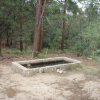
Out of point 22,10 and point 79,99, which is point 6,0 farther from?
point 79,99

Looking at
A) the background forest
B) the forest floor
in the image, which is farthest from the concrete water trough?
the background forest

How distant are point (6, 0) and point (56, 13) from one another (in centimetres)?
297

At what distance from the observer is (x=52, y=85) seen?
572 centimetres

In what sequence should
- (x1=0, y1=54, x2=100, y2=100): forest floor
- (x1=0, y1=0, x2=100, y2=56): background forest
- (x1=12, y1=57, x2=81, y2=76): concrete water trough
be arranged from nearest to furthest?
1. (x1=0, y1=54, x2=100, y2=100): forest floor
2. (x1=12, y1=57, x2=81, y2=76): concrete water trough
3. (x1=0, y1=0, x2=100, y2=56): background forest

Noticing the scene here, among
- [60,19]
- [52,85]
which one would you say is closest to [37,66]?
[52,85]

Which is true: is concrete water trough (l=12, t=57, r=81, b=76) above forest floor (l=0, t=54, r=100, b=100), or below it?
above

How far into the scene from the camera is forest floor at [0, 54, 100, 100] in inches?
193

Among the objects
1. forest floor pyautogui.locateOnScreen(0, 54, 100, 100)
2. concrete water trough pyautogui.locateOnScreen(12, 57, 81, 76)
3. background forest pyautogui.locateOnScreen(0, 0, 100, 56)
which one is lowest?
forest floor pyautogui.locateOnScreen(0, 54, 100, 100)

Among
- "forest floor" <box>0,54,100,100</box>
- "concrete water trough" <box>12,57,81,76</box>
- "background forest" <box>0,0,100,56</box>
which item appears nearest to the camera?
"forest floor" <box>0,54,100,100</box>

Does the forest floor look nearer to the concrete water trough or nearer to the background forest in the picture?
the concrete water trough

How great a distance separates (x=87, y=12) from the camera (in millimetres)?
12375

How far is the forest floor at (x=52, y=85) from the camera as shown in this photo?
4.89 metres

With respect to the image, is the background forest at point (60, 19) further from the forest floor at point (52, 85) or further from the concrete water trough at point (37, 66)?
the forest floor at point (52, 85)

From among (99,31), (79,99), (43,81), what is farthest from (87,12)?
(79,99)
